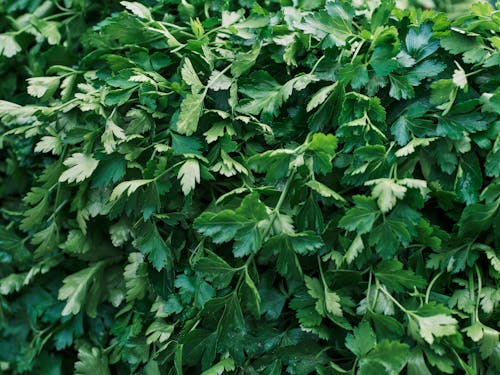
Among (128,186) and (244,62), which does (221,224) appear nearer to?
(128,186)

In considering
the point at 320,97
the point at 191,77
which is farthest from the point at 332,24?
the point at 191,77

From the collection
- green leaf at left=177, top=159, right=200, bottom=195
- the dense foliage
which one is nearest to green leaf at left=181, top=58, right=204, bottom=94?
the dense foliage

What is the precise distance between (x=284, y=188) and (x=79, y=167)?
332mm

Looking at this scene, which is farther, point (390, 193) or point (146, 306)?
point (146, 306)

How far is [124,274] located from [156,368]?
0.16 metres

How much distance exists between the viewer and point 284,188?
2.71 feet

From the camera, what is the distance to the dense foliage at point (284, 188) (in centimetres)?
79

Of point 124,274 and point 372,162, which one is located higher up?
point 372,162

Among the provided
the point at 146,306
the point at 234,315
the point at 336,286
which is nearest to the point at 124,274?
the point at 146,306

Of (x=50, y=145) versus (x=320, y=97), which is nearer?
(x=320, y=97)

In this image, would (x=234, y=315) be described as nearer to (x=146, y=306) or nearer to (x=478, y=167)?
(x=146, y=306)

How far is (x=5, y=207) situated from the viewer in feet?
4.05

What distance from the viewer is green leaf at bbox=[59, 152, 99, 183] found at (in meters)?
0.89

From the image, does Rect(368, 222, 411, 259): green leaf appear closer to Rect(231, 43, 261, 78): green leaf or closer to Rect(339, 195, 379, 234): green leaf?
Rect(339, 195, 379, 234): green leaf
